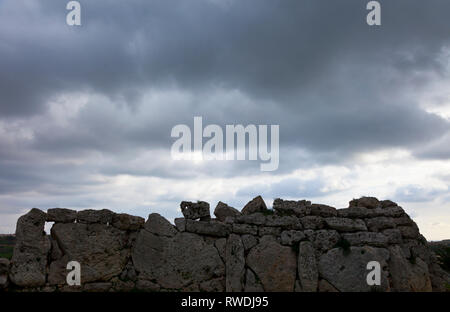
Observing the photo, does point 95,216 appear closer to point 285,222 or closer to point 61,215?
point 61,215

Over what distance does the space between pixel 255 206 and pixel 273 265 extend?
168 centimetres

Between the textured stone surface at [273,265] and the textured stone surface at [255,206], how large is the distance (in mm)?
957

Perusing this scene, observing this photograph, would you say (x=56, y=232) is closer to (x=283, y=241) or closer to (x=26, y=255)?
(x=26, y=255)

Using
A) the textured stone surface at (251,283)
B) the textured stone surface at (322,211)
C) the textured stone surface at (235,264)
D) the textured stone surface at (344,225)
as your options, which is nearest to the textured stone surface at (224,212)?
the textured stone surface at (235,264)

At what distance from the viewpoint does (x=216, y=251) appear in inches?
432

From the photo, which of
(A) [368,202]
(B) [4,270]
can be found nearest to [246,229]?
(A) [368,202]

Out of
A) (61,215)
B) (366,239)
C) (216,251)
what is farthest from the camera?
(366,239)

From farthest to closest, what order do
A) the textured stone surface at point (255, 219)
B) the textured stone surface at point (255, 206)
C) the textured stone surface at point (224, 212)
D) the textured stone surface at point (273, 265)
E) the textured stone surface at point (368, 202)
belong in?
1. the textured stone surface at point (368, 202)
2. the textured stone surface at point (224, 212)
3. the textured stone surface at point (255, 206)
4. the textured stone surface at point (255, 219)
5. the textured stone surface at point (273, 265)

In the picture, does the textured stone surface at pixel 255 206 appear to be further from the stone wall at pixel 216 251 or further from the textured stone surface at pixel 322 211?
the textured stone surface at pixel 322 211

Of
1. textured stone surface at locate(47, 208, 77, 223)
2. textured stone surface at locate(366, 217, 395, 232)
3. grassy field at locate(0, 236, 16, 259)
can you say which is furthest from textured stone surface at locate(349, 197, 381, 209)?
grassy field at locate(0, 236, 16, 259)

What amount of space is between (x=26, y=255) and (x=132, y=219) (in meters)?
2.73

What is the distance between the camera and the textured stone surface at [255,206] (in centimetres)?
1140
